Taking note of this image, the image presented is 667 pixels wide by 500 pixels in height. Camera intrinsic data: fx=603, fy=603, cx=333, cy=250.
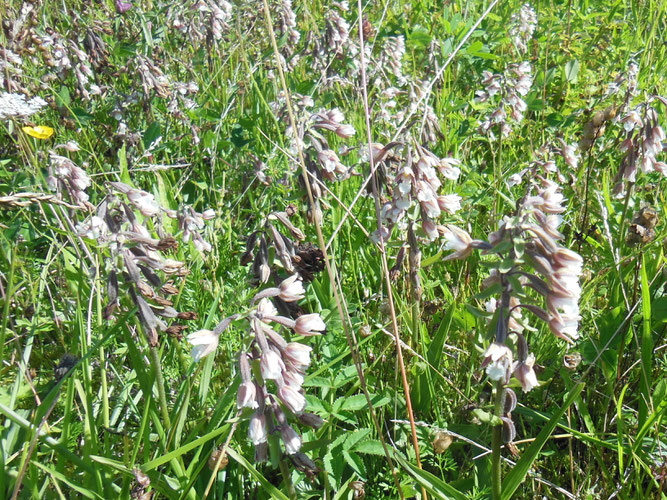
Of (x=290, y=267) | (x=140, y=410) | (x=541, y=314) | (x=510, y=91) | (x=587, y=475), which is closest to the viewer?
(x=541, y=314)

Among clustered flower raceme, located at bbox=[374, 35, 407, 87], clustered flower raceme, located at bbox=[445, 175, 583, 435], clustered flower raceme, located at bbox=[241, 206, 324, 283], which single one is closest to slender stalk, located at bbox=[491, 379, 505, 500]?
clustered flower raceme, located at bbox=[445, 175, 583, 435]

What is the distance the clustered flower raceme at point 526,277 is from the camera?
4.51ft

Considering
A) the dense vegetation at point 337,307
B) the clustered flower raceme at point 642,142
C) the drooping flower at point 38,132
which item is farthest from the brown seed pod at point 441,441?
the drooping flower at point 38,132

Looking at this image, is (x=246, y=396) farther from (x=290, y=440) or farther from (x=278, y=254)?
(x=278, y=254)

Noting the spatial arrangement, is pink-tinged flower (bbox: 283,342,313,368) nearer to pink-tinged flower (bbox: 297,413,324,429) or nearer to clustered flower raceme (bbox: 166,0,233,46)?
pink-tinged flower (bbox: 297,413,324,429)

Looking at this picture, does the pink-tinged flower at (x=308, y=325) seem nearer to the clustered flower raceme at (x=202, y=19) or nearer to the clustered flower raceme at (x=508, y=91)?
the clustered flower raceme at (x=508, y=91)

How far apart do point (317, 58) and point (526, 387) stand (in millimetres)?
3811

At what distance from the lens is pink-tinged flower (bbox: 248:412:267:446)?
4.98 feet

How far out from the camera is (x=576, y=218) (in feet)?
10.9

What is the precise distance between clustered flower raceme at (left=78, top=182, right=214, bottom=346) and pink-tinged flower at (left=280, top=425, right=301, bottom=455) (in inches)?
26.2

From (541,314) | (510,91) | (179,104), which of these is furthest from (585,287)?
(179,104)

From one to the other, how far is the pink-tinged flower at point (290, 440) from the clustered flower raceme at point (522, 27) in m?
4.84

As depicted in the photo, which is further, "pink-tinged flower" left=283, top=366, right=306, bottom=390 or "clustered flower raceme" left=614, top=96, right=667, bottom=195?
"clustered flower raceme" left=614, top=96, right=667, bottom=195

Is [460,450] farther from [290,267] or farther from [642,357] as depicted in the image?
[290,267]
